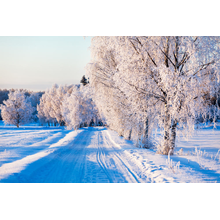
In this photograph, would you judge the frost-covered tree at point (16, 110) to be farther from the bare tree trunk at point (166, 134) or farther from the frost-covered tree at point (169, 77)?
the bare tree trunk at point (166, 134)

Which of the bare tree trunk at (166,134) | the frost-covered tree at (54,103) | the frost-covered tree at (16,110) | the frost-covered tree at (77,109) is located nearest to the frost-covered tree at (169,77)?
the bare tree trunk at (166,134)

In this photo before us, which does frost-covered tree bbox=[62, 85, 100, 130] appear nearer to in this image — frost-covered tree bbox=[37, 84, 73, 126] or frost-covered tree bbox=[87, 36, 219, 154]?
frost-covered tree bbox=[37, 84, 73, 126]

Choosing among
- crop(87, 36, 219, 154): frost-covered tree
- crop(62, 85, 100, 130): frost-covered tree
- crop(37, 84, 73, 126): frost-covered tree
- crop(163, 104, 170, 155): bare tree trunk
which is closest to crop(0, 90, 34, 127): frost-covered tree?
crop(37, 84, 73, 126): frost-covered tree

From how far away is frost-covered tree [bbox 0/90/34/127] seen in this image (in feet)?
116

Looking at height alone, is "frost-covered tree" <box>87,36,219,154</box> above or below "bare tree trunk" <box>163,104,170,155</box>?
above

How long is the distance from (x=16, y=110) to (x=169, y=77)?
132 ft

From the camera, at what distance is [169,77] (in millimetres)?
5680

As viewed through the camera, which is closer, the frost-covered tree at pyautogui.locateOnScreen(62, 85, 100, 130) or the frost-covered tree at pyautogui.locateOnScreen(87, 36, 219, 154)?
the frost-covered tree at pyautogui.locateOnScreen(87, 36, 219, 154)

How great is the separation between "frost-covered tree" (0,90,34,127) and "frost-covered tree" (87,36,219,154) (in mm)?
37354

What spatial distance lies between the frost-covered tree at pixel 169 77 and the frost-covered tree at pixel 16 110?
1471 inches
